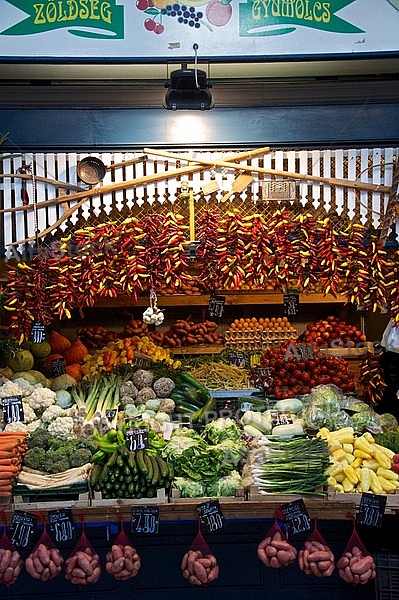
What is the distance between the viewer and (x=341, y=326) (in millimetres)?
9102

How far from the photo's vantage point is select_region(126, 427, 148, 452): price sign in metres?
5.26

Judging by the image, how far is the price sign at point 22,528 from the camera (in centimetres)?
468

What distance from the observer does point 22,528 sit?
4.70 m

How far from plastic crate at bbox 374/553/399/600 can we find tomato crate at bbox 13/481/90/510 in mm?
1996

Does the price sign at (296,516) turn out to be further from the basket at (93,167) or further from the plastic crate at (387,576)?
the basket at (93,167)

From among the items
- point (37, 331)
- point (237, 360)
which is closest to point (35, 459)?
point (37, 331)

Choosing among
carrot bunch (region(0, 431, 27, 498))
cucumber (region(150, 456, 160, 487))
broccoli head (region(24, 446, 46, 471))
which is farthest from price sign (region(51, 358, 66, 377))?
cucumber (region(150, 456, 160, 487))

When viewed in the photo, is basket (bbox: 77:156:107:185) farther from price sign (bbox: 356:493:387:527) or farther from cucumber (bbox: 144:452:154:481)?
price sign (bbox: 356:493:387:527)

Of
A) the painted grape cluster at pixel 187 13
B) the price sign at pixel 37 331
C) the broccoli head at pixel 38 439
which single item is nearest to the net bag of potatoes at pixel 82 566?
the broccoli head at pixel 38 439

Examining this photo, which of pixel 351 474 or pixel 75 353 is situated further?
pixel 75 353

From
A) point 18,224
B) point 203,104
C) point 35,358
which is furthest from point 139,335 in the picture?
point 203,104

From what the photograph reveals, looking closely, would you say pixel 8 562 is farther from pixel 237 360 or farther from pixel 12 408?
pixel 237 360

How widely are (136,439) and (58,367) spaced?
2.45 m

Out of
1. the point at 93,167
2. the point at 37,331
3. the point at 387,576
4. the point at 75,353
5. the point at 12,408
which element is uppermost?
the point at 93,167
